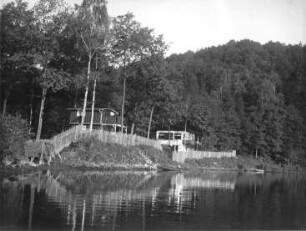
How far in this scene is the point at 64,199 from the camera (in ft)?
69.9

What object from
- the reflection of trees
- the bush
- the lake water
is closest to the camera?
the lake water

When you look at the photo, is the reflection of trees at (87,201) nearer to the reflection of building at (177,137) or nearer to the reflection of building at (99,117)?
the reflection of building at (99,117)

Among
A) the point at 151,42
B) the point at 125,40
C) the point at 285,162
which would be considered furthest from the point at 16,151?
the point at 285,162

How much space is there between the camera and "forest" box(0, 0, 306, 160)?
51.2 m

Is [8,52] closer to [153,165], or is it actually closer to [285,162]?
[153,165]

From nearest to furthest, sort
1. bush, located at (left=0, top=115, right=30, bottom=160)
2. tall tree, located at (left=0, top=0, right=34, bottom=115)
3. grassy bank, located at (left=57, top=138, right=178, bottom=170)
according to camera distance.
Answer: bush, located at (left=0, top=115, right=30, bottom=160)
grassy bank, located at (left=57, top=138, right=178, bottom=170)
tall tree, located at (left=0, top=0, right=34, bottom=115)

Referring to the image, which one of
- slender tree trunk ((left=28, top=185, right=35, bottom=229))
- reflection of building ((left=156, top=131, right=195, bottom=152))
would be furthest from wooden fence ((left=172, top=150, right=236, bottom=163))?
slender tree trunk ((left=28, top=185, right=35, bottom=229))

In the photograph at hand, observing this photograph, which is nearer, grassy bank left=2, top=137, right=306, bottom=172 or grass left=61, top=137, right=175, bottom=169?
grassy bank left=2, top=137, right=306, bottom=172

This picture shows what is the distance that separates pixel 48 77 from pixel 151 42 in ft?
54.3

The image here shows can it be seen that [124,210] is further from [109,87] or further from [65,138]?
[109,87]

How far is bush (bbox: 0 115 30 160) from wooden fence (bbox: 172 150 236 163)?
34.4m

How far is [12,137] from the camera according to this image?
110 feet

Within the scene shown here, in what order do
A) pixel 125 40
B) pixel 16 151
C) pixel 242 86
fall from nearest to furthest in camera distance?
pixel 16 151 → pixel 125 40 → pixel 242 86

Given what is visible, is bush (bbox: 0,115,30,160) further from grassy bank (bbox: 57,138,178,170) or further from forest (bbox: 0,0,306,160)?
grassy bank (bbox: 57,138,178,170)
